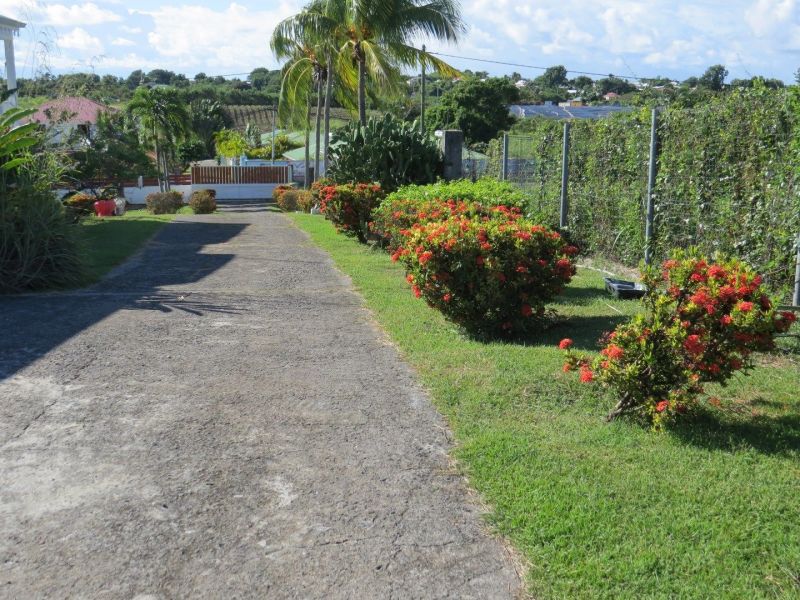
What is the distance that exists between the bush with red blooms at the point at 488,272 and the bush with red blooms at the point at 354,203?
8.43 metres

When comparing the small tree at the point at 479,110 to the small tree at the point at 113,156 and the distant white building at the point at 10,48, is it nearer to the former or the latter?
the small tree at the point at 113,156

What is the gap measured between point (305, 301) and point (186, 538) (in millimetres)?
6117

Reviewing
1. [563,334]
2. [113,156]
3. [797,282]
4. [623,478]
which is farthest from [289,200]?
[623,478]

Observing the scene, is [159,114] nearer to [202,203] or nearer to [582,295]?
[202,203]

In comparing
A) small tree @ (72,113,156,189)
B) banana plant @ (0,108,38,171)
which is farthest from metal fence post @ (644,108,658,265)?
small tree @ (72,113,156,189)

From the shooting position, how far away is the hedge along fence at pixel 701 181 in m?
8.17

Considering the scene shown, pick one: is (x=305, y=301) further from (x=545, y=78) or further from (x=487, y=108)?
(x=545, y=78)

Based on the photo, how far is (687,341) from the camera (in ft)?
16.0

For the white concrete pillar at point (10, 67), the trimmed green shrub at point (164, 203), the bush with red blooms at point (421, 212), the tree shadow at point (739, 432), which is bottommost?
the trimmed green shrub at point (164, 203)

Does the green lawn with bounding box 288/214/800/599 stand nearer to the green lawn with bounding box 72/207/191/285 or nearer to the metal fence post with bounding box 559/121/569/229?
the green lawn with bounding box 72/207/191/285

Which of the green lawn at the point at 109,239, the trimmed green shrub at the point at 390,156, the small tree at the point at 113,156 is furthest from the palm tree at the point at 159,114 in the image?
the trimmed green shrub at the point at 390,156

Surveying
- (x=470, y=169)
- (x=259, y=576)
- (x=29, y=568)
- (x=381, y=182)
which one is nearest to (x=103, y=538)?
(x=29, y=568)

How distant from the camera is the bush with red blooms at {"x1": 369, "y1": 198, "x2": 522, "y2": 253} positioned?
9352 mm

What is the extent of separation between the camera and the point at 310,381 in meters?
6.32
